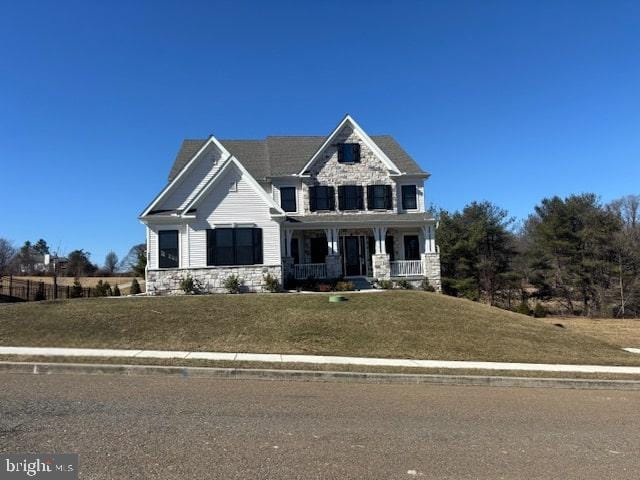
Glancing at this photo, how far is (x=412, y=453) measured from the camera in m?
5.05

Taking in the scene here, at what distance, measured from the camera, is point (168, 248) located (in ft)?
70.7

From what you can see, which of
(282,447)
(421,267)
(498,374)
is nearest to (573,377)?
(498,374)

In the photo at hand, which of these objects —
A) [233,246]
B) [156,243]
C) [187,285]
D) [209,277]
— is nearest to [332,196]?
[233,246]

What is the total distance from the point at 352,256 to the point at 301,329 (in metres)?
13.3

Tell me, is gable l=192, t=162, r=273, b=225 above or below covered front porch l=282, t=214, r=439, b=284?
above

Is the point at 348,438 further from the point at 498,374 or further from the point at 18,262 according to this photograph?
the point at 18,262

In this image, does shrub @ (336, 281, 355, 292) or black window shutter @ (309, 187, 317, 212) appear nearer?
shrub @ (336, 281, 355, 292)

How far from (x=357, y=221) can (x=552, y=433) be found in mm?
19066

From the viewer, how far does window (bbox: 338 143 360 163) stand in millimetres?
27328

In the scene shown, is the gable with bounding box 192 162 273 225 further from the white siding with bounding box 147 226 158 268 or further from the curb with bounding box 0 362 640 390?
the curb with bounding box 0 362 640 390

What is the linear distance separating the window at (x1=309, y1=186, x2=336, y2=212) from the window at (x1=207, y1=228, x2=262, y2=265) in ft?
20.0

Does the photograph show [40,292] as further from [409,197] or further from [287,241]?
[409,197]

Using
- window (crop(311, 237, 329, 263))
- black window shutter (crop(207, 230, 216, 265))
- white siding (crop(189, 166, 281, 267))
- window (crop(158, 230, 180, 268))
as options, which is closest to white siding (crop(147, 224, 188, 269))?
window (crop(158, 230, 180, 268))

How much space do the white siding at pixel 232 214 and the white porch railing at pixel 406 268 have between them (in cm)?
741
